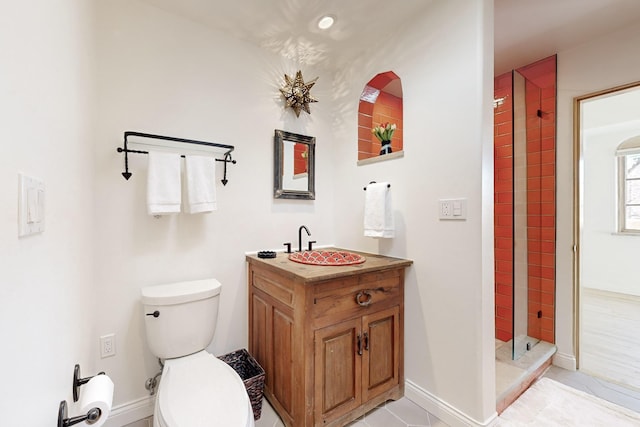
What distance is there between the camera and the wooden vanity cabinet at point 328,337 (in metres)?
1.42

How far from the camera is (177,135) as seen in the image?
5.74 feet

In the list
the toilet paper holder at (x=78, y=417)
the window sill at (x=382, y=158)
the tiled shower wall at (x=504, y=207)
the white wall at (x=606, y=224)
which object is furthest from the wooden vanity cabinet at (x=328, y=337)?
the white wall at (x=606, y=224)

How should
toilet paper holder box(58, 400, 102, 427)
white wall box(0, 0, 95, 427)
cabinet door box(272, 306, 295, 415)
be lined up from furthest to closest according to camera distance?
cabinet door box(272, 306, 295, 415) → toilet paper holder box(58, 400, 102, 427) → white wall box(0, 0, 95, 427)

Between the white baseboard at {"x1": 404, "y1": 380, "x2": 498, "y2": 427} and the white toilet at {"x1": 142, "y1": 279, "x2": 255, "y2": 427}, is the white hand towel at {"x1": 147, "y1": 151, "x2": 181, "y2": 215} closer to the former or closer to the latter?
the white toilet at {"x1": 142, "y1": 279, "x2": 255, "y2": 427}

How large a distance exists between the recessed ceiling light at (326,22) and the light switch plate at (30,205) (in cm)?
180

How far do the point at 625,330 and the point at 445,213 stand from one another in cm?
288

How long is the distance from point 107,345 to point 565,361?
325 cm

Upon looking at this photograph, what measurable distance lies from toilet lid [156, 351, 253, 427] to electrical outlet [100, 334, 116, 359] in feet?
1.29

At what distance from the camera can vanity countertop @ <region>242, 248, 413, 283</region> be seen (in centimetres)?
141

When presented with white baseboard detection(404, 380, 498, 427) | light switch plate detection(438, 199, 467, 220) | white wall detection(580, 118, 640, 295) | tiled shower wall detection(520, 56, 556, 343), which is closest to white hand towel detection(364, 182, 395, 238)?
light switch plate detection(438, 199, 467, 220)

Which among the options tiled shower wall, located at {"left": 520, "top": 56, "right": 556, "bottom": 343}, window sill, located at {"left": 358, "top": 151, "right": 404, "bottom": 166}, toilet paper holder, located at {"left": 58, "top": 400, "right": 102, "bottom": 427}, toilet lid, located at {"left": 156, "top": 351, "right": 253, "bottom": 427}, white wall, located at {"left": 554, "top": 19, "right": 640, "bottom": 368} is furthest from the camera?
tiled shower wall, located at {"left": 520, "top": 56, "right": 556, "bottom": 343}

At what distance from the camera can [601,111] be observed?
3.15 m

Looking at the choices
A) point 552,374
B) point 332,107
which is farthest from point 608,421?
point 332,107

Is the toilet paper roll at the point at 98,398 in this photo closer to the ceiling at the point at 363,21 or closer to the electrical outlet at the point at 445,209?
the electrical outlet at the point at 445,209
